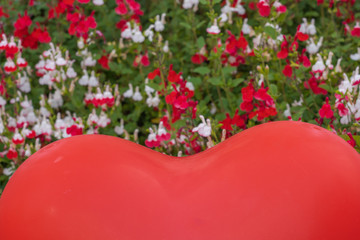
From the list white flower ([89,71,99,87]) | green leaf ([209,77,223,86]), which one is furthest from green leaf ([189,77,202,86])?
white flower ([89,71,99,87])

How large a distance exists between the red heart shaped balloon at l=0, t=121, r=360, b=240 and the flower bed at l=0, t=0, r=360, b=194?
0.55 metres

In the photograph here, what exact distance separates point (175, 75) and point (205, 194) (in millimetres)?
999

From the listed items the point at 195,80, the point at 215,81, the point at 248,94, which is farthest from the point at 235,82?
the point at 248,94

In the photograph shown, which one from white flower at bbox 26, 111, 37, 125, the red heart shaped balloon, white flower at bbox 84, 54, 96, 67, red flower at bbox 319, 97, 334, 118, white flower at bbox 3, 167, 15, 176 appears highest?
the red heart shaped balloon

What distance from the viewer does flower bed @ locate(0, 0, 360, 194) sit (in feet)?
8.20

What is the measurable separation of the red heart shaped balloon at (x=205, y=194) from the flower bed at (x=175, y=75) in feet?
1.79

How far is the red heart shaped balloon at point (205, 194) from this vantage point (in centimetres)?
152

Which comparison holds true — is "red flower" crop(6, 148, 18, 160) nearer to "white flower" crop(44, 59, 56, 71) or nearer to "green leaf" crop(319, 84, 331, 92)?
"white flower" crop(44, 59, 56, 71)

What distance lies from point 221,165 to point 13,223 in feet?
1.97

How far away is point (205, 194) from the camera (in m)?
1.58

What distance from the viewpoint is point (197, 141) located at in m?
2.61

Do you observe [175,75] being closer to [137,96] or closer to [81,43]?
[137,96]

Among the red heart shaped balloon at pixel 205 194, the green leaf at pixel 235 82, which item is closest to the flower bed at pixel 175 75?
the green leaf at pixel 235 82

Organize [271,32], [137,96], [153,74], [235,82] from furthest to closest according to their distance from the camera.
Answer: [137,96] < [235,82] < [271,32] < [153,74]
